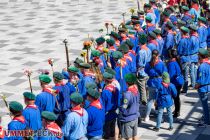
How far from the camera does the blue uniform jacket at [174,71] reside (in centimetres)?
1190

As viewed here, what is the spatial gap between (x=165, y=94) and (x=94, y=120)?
2.95 meters

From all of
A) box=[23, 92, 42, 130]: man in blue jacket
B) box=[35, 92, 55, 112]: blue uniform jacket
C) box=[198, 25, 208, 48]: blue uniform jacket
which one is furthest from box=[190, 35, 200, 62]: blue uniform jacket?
box=[23, 92, 42, 130]: man in blue jacket

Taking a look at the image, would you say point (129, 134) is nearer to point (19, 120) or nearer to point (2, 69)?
point (19, 120)

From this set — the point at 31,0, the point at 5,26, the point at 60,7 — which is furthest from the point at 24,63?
the point at 31,0

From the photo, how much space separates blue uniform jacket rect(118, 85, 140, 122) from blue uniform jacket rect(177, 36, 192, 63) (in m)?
4.63

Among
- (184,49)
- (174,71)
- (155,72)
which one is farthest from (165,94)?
(184,49)

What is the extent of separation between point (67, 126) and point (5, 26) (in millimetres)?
17687

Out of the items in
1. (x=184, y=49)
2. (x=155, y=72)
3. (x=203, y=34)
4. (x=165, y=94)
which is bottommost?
(x=165, y=94)

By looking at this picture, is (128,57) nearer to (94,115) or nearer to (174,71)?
(174,71)

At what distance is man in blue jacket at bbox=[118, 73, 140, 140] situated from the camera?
31.2 feet

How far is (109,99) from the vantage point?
988cm

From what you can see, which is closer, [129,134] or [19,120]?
[19,120]

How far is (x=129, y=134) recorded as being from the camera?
384 inches

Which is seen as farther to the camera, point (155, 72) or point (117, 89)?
point (155, 72)
